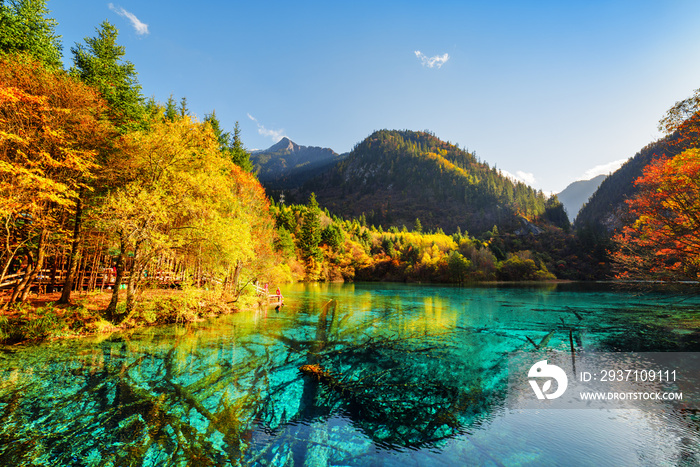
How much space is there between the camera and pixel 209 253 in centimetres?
1847

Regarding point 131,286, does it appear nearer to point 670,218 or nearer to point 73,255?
point 73,255

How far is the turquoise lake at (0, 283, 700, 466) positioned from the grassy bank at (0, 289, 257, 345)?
1086mm

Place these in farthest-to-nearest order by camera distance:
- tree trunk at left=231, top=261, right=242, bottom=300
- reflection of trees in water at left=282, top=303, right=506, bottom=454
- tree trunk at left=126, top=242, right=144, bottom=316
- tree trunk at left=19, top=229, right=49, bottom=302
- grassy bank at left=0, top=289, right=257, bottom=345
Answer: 1. tree trunk at left=231, top=261, right=242, bottom=300
2. tree trunk at left=126, top=242, right=144, bottom=316
3. tree trunk at left=19, top=229, right=49, bottom=302
4. grassy bank at left=0, top=289, right=257, bottom=345
5. reflection of trees in water at left=282, top=303, right=506, bottom=454

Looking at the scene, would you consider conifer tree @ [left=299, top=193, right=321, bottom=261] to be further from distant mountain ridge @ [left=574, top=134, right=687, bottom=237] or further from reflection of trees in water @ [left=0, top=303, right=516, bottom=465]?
distant mountain ridge @ [left=574, top=134, right=687, bottom=237]

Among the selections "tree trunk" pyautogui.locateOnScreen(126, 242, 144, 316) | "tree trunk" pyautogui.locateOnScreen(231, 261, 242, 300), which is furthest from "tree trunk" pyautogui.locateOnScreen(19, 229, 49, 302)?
"tree trunk" pyautogui.locateOnScreen(231, 261, 242, 300)

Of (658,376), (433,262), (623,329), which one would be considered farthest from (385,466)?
(433,262)

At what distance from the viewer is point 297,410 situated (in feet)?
24.7

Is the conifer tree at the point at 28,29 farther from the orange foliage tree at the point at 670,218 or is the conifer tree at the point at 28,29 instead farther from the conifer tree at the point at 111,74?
the orange foliage tree at the point at 670,218

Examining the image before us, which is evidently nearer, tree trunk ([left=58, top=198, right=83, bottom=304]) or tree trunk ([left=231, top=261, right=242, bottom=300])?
tree trunk ([left=58, top=198, right=83, bottom=304])

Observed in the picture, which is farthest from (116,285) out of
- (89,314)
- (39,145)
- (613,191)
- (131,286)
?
(613,191)

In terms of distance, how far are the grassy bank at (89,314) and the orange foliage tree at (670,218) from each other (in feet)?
84.2

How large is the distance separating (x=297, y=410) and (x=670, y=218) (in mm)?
21834

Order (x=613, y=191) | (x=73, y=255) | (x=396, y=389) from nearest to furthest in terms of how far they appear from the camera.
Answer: (x=396, y=389)
(x=73, y=255)
(x=613, y=191)

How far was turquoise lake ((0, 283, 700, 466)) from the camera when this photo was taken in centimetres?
567
